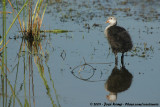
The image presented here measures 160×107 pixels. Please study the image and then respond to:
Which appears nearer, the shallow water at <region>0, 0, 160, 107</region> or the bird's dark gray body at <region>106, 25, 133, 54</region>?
the shallow water at <region>0, 0, 160, 107</region>

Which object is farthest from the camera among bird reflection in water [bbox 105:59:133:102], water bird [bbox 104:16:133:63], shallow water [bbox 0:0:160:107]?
water bird [bbox 104:16:133:63]

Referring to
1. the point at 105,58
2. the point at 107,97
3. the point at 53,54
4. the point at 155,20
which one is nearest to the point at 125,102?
the point at 107,97

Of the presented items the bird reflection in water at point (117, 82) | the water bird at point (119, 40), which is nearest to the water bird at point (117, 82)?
the bird reflection in water at point (117, 82)

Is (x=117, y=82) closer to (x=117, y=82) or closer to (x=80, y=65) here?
(x=117, y=82)

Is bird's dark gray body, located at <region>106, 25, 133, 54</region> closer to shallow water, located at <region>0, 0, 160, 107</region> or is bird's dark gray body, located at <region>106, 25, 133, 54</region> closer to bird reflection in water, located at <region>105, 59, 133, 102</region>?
shallow water, located at <region>0, 0, 160, 107</region>

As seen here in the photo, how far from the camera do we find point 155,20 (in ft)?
40.2

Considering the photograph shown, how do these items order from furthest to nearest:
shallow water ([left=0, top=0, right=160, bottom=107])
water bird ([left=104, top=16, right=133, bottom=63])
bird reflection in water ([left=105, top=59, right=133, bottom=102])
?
water bird ([left=104, top=16, right=133, bottom=63]) → bird reflection in water ([left=105, top=59, right=133, bottom=102]) → shallow water ([left=0, top=0, right=160, bottom=107])

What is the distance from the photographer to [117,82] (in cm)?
628

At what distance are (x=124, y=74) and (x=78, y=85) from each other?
1.16 m

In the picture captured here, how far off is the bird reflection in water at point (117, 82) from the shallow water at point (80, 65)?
81mm

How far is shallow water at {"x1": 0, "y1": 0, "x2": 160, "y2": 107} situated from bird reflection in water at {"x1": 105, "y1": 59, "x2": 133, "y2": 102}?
0.27 ft

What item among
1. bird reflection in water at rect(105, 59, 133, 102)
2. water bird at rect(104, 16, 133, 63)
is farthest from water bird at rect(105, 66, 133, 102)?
water bird at rect(104, 16, 133, 63)

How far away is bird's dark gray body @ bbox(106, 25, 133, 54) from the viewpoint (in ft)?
24.3

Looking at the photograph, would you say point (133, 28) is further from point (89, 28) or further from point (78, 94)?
point (78, 94)
